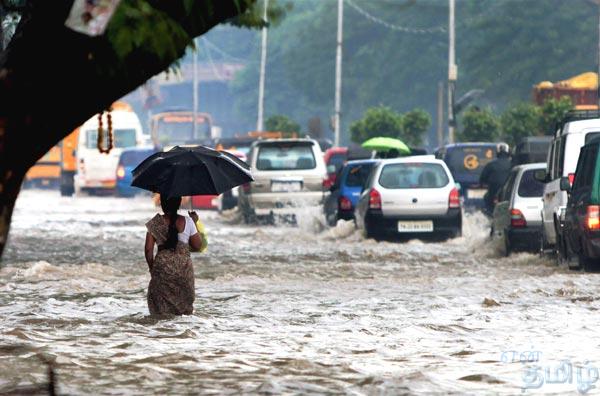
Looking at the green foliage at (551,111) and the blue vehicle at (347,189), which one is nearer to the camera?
the blue vehicle at (347,189)

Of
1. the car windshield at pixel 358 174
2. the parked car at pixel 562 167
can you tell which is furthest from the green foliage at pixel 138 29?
the car windshield at pixel 358 174

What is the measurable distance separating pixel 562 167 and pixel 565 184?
1.72 metres

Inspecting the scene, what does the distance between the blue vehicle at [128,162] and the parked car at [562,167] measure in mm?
31977

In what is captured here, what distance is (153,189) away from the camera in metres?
14.6

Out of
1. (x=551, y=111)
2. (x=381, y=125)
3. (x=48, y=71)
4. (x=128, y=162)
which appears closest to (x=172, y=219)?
(x=48, y=71)

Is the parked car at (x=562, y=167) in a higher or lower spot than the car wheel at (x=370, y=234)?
higher

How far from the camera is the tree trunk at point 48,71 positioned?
885 cm

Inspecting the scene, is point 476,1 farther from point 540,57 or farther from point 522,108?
point 522,108

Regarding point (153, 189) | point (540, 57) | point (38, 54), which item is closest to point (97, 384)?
point (38, 54)

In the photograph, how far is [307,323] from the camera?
48.8 ft

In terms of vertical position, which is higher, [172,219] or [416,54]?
[416,54]

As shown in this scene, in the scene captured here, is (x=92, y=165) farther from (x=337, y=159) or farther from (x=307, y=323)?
(x=307, y=323)

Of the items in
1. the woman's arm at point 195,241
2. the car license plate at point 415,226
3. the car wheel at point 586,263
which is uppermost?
the woman's arm at point 195,241

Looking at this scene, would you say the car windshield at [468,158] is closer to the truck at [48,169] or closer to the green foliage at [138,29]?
the green foliage at [138,29]
